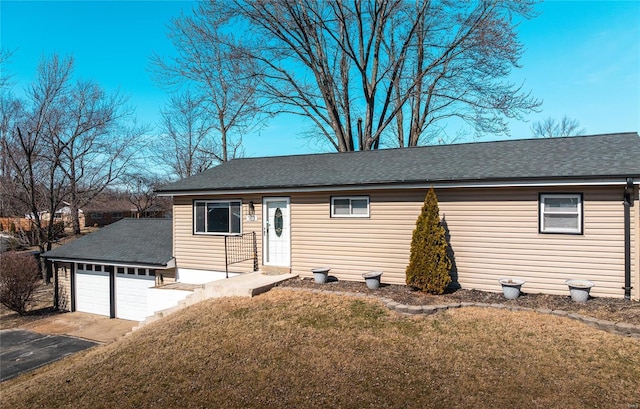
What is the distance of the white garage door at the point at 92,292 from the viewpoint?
42.5ft

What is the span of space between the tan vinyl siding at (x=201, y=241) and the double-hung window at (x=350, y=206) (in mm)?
2230

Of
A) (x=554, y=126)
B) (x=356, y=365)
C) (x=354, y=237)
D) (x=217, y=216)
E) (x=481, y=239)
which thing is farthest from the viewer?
(x=554, y=126)

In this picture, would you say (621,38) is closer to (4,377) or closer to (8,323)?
(4,377)

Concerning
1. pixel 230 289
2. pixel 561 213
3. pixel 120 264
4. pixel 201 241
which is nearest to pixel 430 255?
pixel 561 213

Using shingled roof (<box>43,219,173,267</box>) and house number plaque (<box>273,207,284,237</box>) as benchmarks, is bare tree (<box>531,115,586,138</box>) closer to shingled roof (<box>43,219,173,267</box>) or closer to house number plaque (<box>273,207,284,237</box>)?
house number plaque (<box>273,207,284,237</box>)

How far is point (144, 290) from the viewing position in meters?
12.2

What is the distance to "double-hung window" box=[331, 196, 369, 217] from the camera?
9102 mm

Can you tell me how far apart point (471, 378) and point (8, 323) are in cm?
1507

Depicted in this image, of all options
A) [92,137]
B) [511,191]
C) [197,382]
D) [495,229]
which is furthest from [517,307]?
[92,137]

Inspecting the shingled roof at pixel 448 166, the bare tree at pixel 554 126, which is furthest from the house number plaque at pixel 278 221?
the bare tree at pixel 554 126

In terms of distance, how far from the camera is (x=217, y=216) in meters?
10.8

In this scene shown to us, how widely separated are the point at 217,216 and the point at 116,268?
4.98 metres

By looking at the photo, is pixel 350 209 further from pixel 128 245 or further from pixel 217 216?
pixel 128 245

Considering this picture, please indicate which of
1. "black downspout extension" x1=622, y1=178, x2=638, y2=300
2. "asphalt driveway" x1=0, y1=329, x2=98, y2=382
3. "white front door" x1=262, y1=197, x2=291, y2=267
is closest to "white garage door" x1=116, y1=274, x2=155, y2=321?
"asphalt driveway" x1=0, y1=329, x2=98, y2=382
